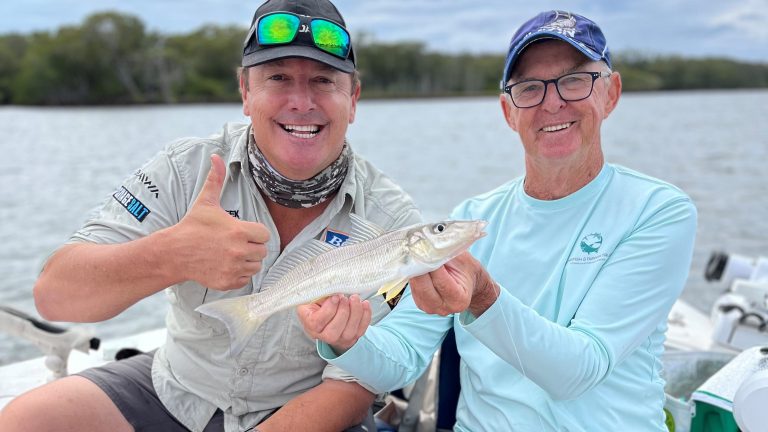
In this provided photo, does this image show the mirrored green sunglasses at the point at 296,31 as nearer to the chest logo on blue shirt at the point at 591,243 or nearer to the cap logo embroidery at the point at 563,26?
the cap logo embroidery at the point at 563,26

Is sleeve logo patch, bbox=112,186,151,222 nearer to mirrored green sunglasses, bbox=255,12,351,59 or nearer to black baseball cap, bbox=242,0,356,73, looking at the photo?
black baseball cap, bbox=242,0,356,73

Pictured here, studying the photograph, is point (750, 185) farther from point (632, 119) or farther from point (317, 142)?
point (632, 119)

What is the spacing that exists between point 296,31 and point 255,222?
2.91 feet

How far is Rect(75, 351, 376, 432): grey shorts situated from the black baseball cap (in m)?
1.67

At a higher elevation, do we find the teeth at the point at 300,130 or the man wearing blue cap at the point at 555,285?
the teeth at the point at 300,130

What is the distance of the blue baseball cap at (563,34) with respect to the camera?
2.84 metres

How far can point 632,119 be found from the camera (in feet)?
156

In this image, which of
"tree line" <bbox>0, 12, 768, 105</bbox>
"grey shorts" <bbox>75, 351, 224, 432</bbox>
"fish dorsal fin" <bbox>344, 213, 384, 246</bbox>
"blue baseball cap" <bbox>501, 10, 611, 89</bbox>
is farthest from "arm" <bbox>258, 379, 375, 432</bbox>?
"tree line" <bbox>0, 12, 768, 105</bbox>

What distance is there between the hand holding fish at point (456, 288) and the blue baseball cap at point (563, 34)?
43.0 inches

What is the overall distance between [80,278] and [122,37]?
85439 millimetres

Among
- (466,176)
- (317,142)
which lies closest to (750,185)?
(466,176)

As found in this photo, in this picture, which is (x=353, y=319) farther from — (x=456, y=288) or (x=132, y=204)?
(x=132, y=204)

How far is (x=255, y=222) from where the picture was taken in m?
2.95

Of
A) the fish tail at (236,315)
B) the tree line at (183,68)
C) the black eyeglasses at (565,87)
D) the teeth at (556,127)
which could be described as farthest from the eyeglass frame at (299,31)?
the tree line at (183,68)
